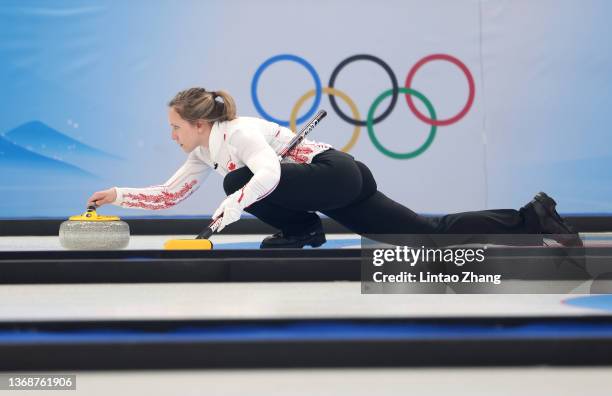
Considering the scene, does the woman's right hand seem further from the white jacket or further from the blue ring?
the blue ring

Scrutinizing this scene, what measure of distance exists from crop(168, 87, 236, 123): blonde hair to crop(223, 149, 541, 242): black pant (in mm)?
192

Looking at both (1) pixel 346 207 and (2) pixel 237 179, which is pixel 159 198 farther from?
(1) pixel 346 207

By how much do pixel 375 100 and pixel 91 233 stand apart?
2.67m

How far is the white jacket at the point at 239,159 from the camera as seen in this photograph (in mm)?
2645

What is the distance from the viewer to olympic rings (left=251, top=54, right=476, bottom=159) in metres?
5.27

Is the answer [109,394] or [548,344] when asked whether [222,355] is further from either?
[548,344]

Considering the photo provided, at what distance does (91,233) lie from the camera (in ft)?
9.89

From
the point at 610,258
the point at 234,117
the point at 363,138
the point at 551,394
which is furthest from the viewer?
the point at 363,138

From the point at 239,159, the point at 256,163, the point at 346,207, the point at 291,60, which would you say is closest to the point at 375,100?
the point at 291,60

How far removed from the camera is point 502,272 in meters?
2.56

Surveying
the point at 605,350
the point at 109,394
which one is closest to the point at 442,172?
the point at 605,350

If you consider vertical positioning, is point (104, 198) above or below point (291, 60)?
below

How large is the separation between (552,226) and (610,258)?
384mm

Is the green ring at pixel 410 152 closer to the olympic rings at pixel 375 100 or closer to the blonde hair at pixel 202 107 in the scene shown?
the olympic rings at pixel 375 100
